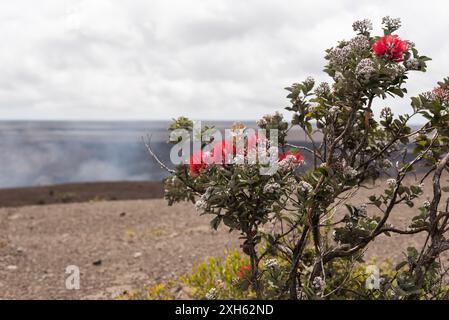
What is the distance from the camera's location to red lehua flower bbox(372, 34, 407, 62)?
2.54 metres

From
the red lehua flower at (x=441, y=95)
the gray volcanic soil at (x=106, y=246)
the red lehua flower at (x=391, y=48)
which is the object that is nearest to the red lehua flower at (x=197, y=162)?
the red lehua flower at (x=391, y=48)

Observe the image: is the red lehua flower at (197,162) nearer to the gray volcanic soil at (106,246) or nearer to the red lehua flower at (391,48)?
the red lehua flower at (391,48)

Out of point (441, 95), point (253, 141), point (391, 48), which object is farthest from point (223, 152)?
point (441, 95)

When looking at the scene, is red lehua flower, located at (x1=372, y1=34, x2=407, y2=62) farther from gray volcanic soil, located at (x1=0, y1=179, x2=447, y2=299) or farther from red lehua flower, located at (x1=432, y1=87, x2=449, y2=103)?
gray volcanic soil, located at (x1=0, y1=179, x2=447, y2=299)

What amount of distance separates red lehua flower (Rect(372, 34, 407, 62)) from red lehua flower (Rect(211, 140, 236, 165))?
2.81 ft

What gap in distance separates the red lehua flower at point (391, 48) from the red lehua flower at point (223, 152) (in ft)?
2.81

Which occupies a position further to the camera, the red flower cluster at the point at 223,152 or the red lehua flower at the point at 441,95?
the red lehua flower at the point at 441,95

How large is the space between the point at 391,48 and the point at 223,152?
3.17 ft

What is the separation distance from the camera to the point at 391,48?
254 centimetres

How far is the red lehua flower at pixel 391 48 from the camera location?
2537mm

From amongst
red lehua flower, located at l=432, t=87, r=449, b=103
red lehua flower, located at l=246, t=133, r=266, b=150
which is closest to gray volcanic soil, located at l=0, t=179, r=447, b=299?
red lehua flower, located at l=432, t=87, r=449, b=103

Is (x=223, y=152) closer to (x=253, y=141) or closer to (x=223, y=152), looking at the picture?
(x=223, y=152)
